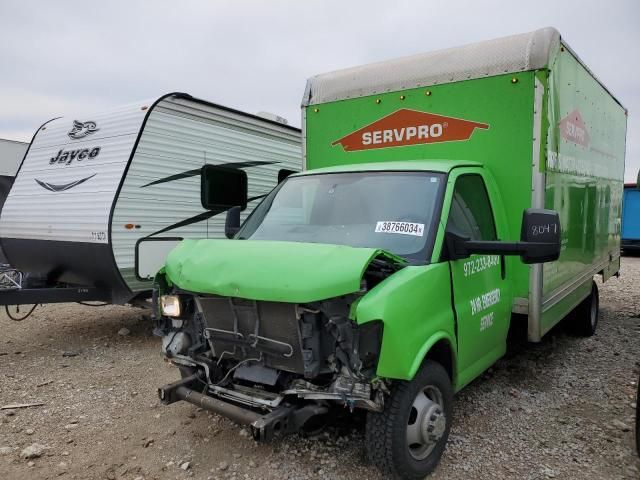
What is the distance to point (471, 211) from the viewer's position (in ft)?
13.0

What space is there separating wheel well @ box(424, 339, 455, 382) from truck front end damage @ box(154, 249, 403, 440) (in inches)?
25.8

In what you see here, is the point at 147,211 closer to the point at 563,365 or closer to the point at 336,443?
the point at 336,443

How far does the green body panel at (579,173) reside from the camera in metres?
4.58

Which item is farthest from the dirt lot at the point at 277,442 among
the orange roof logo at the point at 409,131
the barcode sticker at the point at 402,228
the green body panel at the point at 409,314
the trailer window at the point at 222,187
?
the orange roof logo at the point at 409,131

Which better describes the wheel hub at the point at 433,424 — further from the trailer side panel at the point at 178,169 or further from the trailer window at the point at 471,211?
the trailer side panel at the point at 178,169

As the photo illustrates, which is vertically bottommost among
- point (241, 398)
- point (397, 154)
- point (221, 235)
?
point (241, 398)

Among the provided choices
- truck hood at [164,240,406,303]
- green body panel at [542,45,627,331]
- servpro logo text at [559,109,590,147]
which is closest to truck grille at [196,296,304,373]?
truck hood at [164,240,406,303]

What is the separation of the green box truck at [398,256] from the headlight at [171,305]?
0.01 metres

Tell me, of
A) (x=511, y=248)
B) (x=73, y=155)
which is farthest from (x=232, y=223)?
(x=73, y=155)

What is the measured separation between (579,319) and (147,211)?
5667 mm

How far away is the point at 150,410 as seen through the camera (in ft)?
14.5

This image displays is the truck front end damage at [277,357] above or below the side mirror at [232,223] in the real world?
below

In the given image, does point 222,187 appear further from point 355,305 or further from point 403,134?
point 355,305

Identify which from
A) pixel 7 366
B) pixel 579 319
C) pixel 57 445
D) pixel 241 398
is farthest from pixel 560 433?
pixel 7 366
